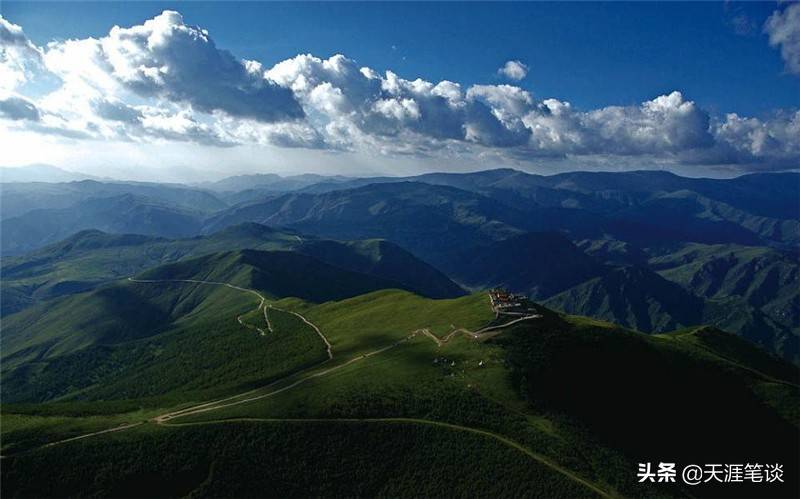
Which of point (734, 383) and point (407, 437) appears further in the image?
point (734, 383)

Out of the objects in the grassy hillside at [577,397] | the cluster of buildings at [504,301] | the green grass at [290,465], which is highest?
the cluster of buildings at [504,301]

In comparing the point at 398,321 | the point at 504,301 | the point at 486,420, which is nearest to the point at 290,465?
the point at 486,420

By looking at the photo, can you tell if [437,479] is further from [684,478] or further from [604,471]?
[684,478]

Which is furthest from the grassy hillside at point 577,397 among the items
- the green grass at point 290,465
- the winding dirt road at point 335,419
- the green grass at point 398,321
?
the green grass at point 398,321

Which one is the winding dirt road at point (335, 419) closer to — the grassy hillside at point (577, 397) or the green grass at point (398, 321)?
the grassy hillside at point (577, 397)

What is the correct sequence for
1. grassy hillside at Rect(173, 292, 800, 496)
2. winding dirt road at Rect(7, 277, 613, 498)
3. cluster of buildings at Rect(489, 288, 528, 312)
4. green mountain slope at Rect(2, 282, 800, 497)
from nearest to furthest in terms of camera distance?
winding dirt road at Rect(7, 277, 613, 498), green mountain slope at Rect(2, 282, 800, 497), grassy hillside at Rect(173, 292, 800, 496), cluster of buildings at Rect(489, 288, 528, 312)

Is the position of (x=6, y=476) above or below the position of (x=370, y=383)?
below

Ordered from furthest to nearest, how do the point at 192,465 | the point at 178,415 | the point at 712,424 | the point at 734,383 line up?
the point at 734,383
the point at 178,415
the point at 712,424
the point at 192,465

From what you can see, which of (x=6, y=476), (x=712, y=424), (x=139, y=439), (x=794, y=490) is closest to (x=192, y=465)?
(x=139, y=439)

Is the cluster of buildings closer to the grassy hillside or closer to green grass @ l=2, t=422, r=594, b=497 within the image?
the grassy hillside

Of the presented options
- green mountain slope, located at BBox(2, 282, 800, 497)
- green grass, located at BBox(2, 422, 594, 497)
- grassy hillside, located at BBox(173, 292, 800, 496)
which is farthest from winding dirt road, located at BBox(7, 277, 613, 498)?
grassy hillside, located at BBox(173, 292, 800, 496)

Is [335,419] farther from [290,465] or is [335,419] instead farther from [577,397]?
[577,397]
